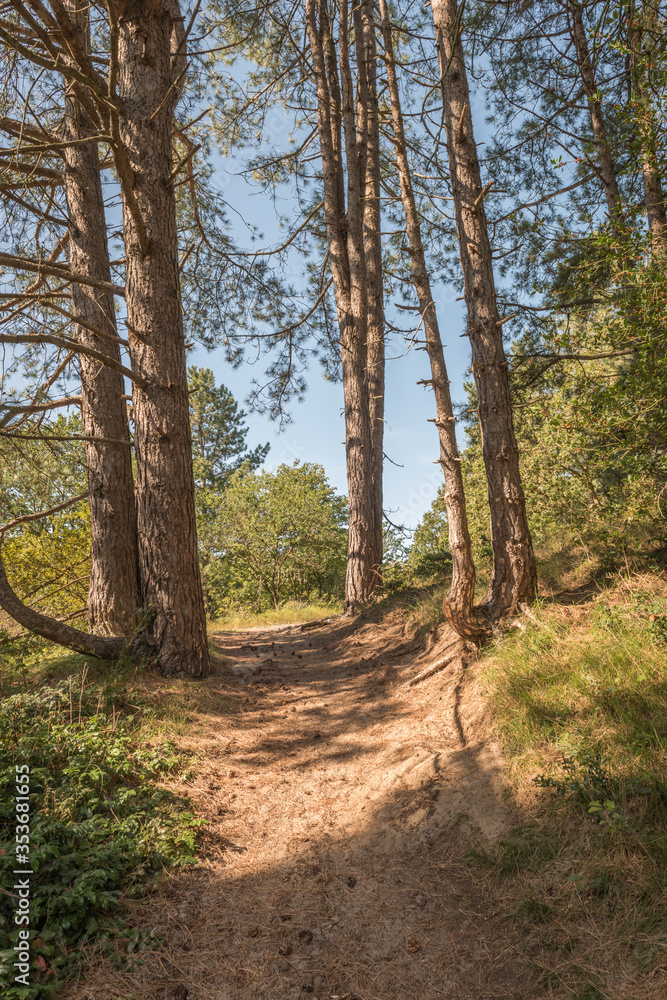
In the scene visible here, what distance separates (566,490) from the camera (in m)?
8.00

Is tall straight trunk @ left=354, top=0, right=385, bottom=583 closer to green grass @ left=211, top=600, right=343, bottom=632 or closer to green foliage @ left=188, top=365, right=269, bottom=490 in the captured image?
green grass @ left=211, top=600, right=343, bottom=632

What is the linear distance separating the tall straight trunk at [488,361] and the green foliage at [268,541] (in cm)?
981

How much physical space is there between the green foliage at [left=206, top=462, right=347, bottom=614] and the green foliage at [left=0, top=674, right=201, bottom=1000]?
10.5 meters

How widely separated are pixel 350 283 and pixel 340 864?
26.3 ft

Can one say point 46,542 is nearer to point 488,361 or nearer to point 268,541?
point 488,361

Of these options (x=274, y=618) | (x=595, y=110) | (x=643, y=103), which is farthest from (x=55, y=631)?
(x=595, y=110)

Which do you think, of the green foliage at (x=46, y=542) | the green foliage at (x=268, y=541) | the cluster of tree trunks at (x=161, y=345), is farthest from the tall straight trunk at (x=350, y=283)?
the green foliage at (x=268, y=541)

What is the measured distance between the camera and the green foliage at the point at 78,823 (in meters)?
2.13

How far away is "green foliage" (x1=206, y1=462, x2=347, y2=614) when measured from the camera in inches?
555

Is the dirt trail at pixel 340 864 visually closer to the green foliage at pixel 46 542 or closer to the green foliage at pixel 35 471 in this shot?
the green foliage at pixel 46 542

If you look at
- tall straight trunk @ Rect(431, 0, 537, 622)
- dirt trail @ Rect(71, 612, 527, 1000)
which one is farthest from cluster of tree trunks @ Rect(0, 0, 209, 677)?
tall straight trunk @ Rect(431, 0, 537, 622)

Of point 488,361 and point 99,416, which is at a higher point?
point 99,416

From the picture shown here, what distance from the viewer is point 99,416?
5.88 metres

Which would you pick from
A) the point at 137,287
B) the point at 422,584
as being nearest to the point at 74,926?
the point at 137,287
